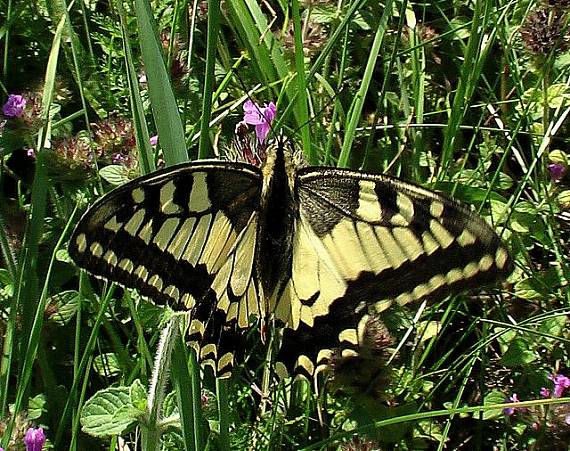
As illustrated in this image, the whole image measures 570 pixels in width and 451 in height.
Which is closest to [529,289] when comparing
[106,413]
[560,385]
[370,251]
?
[560,385]

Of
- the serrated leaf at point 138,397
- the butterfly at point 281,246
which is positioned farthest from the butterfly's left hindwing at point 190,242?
the serrated leaf at point 138,397

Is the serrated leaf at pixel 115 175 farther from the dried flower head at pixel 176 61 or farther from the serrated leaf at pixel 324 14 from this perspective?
the serrated leaf at pixel 324 14

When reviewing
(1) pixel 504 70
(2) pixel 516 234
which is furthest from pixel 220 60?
(2) pixel 516 234

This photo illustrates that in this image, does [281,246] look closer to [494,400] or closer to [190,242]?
[190,242]

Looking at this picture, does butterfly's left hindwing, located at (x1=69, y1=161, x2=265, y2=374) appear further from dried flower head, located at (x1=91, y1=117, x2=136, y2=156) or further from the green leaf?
the green leaf

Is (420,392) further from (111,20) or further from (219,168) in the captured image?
(111,20)

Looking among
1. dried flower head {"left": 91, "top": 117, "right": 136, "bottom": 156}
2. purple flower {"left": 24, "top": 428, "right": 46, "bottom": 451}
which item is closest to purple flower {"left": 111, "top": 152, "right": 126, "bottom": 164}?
dried flower head {"left": 91, "top": 117, "right": 136, "bottom": 156}
